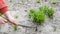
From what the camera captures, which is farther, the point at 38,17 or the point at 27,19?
the point at 27,19

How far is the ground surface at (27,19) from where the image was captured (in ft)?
9.30

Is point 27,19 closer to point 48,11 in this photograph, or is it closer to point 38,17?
point 38,17

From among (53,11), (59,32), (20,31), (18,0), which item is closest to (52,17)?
(53,11)

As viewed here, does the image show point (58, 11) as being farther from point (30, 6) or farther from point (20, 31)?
point (20, 31)

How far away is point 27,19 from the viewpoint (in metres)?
3.09

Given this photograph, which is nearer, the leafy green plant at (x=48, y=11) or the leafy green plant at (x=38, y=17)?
the leafy green plant at (x=38, y=17)

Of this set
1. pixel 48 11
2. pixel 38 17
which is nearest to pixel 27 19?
pixel 38 17

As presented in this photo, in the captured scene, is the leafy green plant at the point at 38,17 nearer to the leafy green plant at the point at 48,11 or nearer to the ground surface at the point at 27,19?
the ground surface at the point at 27,19

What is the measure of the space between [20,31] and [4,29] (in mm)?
242

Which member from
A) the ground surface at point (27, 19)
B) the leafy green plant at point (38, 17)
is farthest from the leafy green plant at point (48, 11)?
the leafy green plant at point (38, 17)

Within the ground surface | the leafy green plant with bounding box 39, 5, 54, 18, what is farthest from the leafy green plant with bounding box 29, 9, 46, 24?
the leafy green plant with bounding box 39, 5, 54, 18

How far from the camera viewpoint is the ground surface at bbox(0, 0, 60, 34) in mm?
2836

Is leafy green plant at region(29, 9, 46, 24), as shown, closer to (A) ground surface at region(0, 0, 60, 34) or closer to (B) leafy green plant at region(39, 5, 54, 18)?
(A) ground surface at region(0, 0, 60, 34)

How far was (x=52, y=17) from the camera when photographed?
317 cm
